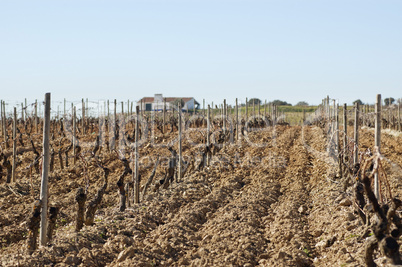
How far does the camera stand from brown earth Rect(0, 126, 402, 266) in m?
5.93

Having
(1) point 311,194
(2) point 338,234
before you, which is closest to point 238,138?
(1) point 311,194

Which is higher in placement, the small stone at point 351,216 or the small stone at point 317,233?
the small stone at point 351,216

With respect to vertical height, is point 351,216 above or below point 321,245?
above

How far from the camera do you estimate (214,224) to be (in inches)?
301

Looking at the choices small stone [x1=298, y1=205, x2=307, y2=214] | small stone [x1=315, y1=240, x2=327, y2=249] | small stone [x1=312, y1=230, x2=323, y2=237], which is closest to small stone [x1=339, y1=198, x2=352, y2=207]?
small stone [x1=298, y1=205, x2=307, y2=214]

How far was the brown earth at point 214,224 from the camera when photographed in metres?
5.93

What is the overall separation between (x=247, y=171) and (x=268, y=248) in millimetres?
6830

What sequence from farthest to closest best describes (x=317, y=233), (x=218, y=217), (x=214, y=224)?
(x=218, y=217) < (x=214, y=224) < (x=317, y=233)

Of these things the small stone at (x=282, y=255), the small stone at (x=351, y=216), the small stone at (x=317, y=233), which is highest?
the small stone at (x=351, y=216)

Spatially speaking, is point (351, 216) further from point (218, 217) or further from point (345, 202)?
point (218, 217)

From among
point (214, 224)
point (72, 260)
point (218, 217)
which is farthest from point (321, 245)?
point (72, 260)

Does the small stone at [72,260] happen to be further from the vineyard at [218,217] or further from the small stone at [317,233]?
the small stone at [317,233]

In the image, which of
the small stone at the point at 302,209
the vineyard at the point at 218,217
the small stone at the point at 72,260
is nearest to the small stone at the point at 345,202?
the vineyard at the point at 218,217

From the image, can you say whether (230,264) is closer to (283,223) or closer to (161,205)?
(283,223)
